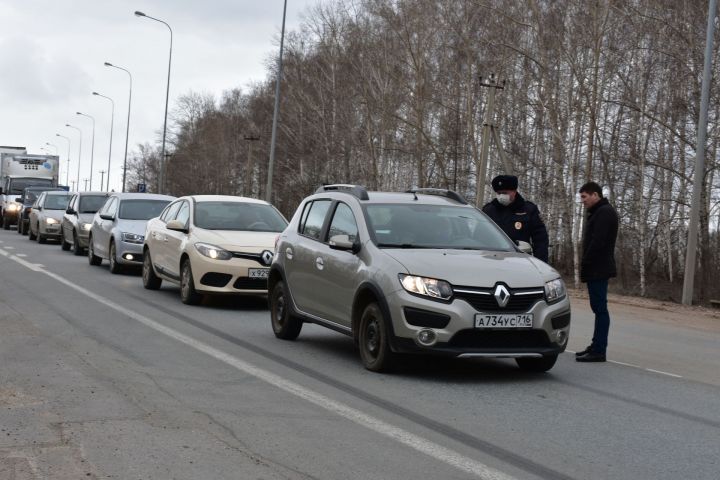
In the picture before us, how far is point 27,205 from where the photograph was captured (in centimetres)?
4081

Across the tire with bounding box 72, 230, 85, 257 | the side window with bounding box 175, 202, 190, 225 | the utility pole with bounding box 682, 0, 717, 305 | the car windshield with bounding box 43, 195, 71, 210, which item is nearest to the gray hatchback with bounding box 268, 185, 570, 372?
the side window with bounding box 175, 202, 190, 225

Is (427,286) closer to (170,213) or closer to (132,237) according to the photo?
(170,213)

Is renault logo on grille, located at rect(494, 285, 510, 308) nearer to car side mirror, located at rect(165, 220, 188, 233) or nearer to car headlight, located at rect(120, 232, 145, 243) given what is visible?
car side mirror, located at rect(165, 220, 188, 233)

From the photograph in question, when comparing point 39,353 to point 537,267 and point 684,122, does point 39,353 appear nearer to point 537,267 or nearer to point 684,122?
point 537,267

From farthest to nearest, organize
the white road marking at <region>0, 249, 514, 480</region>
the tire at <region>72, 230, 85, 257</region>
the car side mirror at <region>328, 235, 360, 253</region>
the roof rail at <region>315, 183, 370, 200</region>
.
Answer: the tire at <region>72, 230, 85, 257</region> → the roof rail at <region>315, 183, 370, 200</region> → the car side mirror at <region>328, 235, 360, 253</region> → the white road marking at <region>0, 249, 514, 480</region>

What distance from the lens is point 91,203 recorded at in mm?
28719

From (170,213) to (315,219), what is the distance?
6956 mm

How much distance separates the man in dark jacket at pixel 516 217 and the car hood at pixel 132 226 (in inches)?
423

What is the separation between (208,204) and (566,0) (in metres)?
25.7

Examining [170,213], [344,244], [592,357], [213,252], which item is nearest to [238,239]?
[213,252]

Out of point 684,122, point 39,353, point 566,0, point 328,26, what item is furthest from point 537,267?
point 328,26

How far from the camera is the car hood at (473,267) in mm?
8773

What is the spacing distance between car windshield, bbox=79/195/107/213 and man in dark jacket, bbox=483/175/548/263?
18.6 m

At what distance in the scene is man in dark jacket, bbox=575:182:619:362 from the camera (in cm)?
1063
